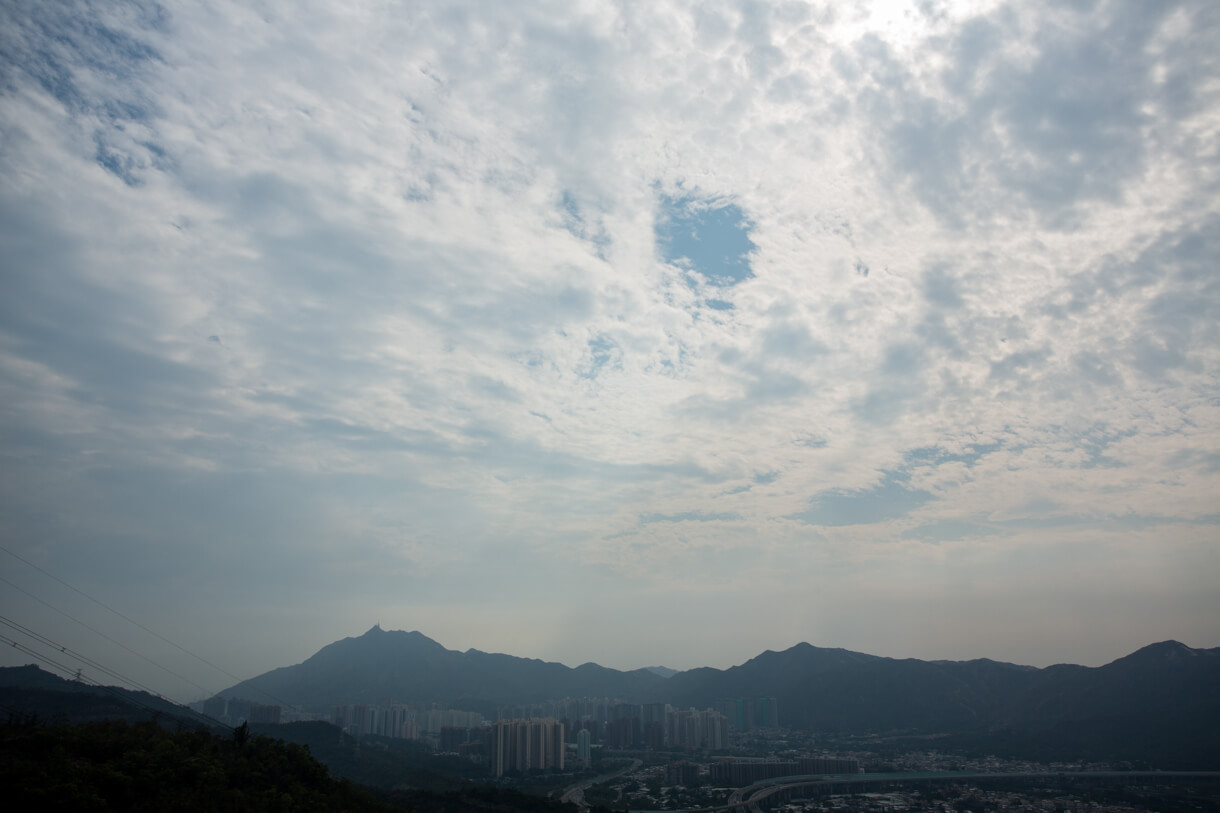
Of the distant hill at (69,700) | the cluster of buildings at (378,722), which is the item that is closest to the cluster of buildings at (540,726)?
the cluster of buildings at (378,722)

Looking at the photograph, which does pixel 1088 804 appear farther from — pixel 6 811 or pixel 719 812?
pixel 6 811

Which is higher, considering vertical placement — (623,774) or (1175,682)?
(1175,682)

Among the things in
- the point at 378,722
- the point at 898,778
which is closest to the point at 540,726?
the point at 898,778

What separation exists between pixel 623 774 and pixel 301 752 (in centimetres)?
3994

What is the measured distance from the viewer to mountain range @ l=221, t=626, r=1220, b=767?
208 feet

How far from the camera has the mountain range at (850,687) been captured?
63.4 meters

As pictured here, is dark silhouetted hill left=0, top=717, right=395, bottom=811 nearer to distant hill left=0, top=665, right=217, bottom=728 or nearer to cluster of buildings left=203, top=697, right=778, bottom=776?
distant hill left=0, top=665, right=217, bottom=728

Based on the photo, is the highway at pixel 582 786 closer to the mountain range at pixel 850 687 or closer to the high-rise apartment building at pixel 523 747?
the high-rise apartment building at pixel 523 747

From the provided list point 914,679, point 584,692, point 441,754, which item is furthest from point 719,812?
point 584,692

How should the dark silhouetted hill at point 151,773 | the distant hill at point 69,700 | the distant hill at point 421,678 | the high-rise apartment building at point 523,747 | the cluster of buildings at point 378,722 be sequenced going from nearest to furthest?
1. the dark silhouetted hill at point 151,773
2. the distant hill at point 69,700
3. the high-rise apartment building at point 523,747
4. the cluster of buildings at point 378,722
5. the distant hill at point 421,678

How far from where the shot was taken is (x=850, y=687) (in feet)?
333

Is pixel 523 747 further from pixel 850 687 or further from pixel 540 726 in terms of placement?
pixel 850 687

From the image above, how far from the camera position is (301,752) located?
2150cm

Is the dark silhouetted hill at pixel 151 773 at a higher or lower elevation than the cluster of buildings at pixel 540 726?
higher
